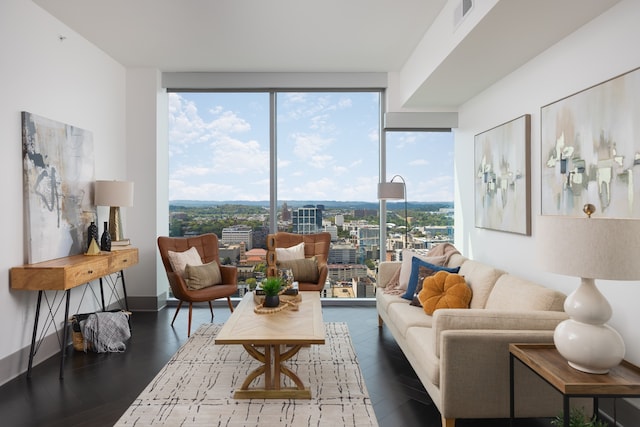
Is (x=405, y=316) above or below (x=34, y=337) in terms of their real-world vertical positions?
above

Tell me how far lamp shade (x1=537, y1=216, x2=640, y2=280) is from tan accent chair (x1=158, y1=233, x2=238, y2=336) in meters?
3.51

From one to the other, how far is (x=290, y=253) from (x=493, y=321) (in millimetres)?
2953

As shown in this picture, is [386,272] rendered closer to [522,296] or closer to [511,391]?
[522,296]

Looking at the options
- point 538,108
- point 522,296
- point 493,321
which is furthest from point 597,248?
point 538,108

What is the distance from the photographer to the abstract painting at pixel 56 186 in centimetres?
365

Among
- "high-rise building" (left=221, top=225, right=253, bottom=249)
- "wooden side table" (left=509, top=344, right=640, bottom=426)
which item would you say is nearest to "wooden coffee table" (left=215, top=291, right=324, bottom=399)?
"wooden side table" (left=509, top=344, right=640, bottom=426)

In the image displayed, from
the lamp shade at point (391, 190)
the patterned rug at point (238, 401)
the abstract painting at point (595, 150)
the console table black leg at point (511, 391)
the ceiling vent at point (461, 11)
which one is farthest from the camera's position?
the lamp shade at point (391, 190)

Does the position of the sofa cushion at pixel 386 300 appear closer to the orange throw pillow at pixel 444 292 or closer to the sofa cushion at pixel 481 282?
the orange throw pillow at pixel 444 292

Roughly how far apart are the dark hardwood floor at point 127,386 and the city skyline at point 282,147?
2.07 meters

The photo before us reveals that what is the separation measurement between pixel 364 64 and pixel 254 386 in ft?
12.9

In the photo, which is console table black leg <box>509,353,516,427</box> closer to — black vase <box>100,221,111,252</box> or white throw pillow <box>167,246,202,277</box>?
white throw pillow <box>167,246,202,277</box>

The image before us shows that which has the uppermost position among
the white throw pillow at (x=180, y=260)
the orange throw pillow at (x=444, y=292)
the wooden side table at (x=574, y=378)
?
the white throw pillow at (x=180, y=260)

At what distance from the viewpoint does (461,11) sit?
3.25 metres

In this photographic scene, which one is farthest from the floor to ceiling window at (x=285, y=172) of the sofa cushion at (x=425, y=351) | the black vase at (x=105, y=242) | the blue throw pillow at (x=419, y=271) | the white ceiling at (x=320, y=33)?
the sofa cushion at (x=425, y=351)
